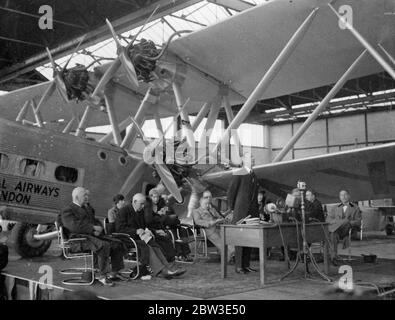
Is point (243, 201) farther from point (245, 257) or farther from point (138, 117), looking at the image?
point (138, 117)

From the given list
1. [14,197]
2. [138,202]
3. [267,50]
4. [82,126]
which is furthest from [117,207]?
[267,50]

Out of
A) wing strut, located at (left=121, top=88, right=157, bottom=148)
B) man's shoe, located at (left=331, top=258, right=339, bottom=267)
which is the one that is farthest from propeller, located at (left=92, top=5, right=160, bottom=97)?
man's shoe, located at (left=331, top=258, right=339, bottom=267)

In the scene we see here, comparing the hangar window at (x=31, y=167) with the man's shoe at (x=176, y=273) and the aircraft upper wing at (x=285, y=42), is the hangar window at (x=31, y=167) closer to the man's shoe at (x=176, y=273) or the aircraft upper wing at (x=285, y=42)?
the man's shoe at (x=176, y=273)

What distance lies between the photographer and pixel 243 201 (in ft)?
20.0

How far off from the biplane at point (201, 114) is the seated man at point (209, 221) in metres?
0.44

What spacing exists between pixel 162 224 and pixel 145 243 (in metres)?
1.15

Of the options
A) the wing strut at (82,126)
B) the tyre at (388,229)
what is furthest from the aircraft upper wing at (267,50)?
the tyre at (388,229)

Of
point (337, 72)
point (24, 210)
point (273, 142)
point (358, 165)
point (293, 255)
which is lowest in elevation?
point (293, 255)

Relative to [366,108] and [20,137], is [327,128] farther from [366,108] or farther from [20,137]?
[20,137]

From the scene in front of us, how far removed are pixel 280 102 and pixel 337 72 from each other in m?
18.1

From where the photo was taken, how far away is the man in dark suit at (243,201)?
6.05 metres

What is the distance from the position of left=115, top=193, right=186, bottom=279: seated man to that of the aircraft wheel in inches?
119

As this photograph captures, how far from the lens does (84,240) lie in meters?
5.16

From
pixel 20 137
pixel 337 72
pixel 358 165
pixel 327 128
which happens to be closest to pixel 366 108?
pixel 327 128
